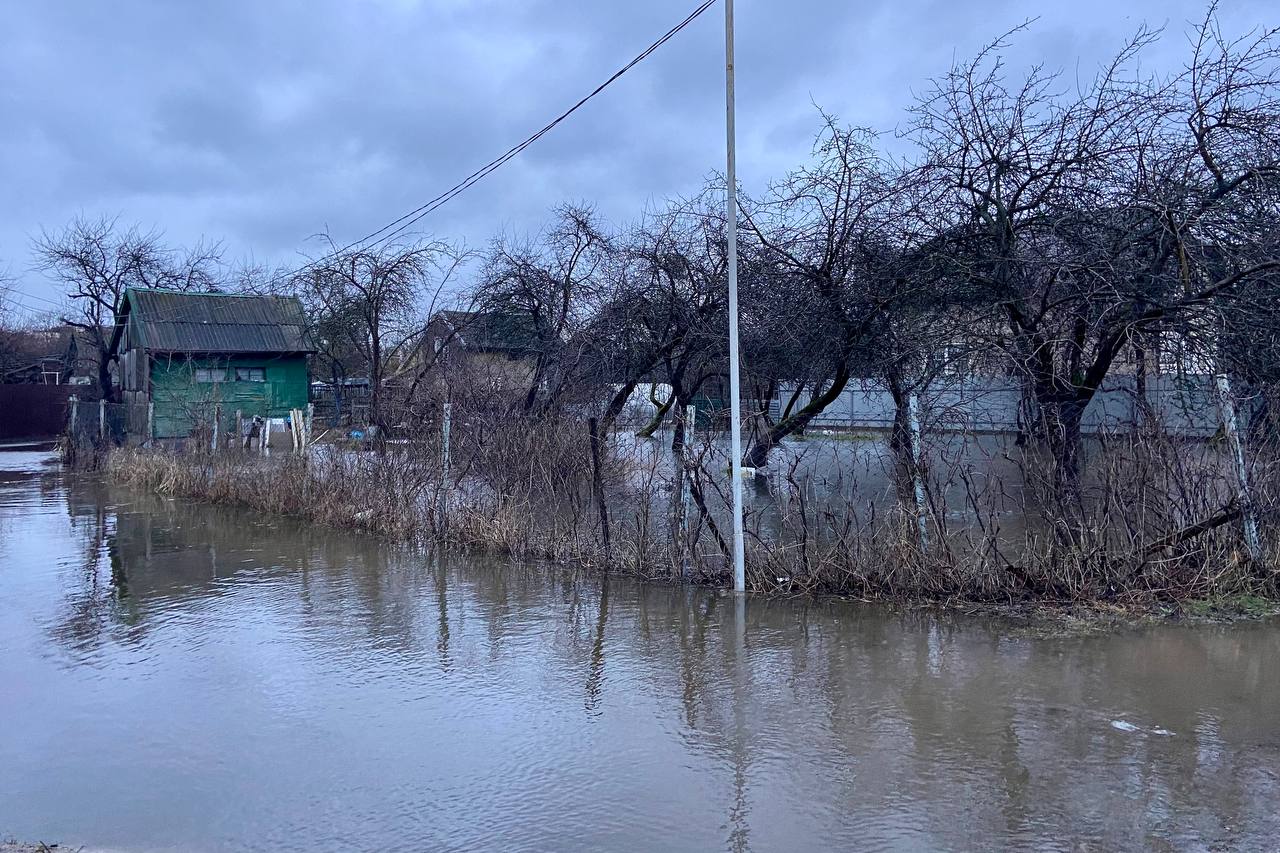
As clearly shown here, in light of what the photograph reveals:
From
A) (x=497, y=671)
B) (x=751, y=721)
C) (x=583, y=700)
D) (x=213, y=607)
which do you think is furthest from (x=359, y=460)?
(x=751, y=721)

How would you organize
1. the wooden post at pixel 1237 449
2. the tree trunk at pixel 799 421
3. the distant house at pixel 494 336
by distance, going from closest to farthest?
the wooden post at pixel 1237 449, the tree trunk at pixel 799 421, the distant house at pixel 494 336

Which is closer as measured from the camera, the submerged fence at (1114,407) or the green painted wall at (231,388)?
the submerged fence at (1114,407)

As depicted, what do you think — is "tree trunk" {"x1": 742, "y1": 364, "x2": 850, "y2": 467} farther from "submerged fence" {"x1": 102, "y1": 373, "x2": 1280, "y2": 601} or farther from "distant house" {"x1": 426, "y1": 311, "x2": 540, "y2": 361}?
"distant house" {"x1": 426, "y1": 311, "x2": 540, "y2": 361}

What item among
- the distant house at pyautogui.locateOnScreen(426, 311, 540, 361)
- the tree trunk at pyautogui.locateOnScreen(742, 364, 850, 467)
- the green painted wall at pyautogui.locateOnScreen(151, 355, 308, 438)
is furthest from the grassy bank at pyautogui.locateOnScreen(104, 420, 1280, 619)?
the green painted wall at pyautogui.locateOnScreen(151, 355, 308, 438)

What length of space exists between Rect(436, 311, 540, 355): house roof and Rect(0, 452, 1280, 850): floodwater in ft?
36.1

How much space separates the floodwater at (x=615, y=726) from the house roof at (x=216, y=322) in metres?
21.7

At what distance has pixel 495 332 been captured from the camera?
20531 mm

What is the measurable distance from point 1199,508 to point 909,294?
140 inches

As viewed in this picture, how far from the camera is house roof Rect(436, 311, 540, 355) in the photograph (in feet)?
65.2

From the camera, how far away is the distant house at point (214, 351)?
28750 mm

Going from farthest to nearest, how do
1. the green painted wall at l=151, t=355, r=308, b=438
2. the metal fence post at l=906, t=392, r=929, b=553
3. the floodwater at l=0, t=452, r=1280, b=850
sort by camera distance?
the green painted wall at l=151, t=355, r=308, b=438
the metal fence post at l=906, t=392, r=929, b=553
the floodwater at l=0, t=452, r=1280, b=850

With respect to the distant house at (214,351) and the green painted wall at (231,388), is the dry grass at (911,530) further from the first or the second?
the distant house at (214,351)

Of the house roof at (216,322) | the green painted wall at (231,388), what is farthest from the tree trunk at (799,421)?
the house roof at (216,322)

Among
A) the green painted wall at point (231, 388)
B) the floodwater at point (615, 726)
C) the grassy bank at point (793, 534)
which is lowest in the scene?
the floodwater at point (615, 726)
